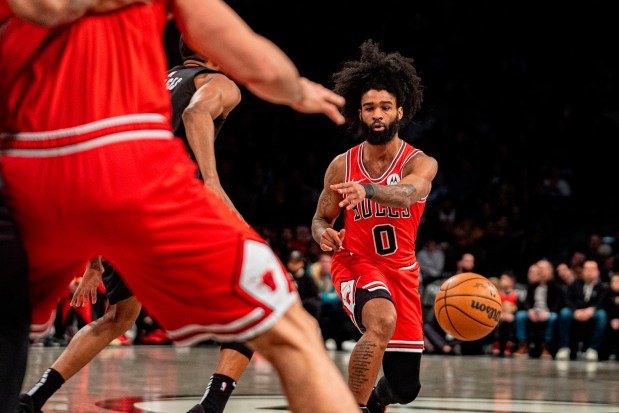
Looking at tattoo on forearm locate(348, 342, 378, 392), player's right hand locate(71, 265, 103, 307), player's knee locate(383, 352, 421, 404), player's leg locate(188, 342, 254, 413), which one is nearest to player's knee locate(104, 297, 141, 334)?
player's right hand locate(71, 265, 103, 307)

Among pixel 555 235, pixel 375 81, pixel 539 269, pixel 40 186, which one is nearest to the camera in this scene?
pixel 40 186

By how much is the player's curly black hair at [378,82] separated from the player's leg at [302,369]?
3686 millimetres

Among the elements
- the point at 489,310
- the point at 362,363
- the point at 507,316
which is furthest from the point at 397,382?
the point at 507,316

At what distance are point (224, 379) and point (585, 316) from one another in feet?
30.1

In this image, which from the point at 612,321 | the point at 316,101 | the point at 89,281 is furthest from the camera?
the point at 612,321

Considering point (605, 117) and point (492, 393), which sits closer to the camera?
point (492, 393)

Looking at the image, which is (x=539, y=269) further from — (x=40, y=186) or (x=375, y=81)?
(x=40, y=186)

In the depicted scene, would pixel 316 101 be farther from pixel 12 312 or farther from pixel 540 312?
pixel 540 312

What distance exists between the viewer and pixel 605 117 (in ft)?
57.9

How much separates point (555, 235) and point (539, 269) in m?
3.01

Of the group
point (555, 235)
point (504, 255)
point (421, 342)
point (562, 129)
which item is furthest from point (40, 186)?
point (562, 129)

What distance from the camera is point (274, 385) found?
7840 millimetres

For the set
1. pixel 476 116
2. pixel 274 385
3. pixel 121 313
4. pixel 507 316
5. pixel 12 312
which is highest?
pixel 476 116

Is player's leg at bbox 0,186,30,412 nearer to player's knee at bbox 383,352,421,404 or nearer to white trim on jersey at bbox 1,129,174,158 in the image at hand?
white trim on jersey at bbox 1,129,174,158
